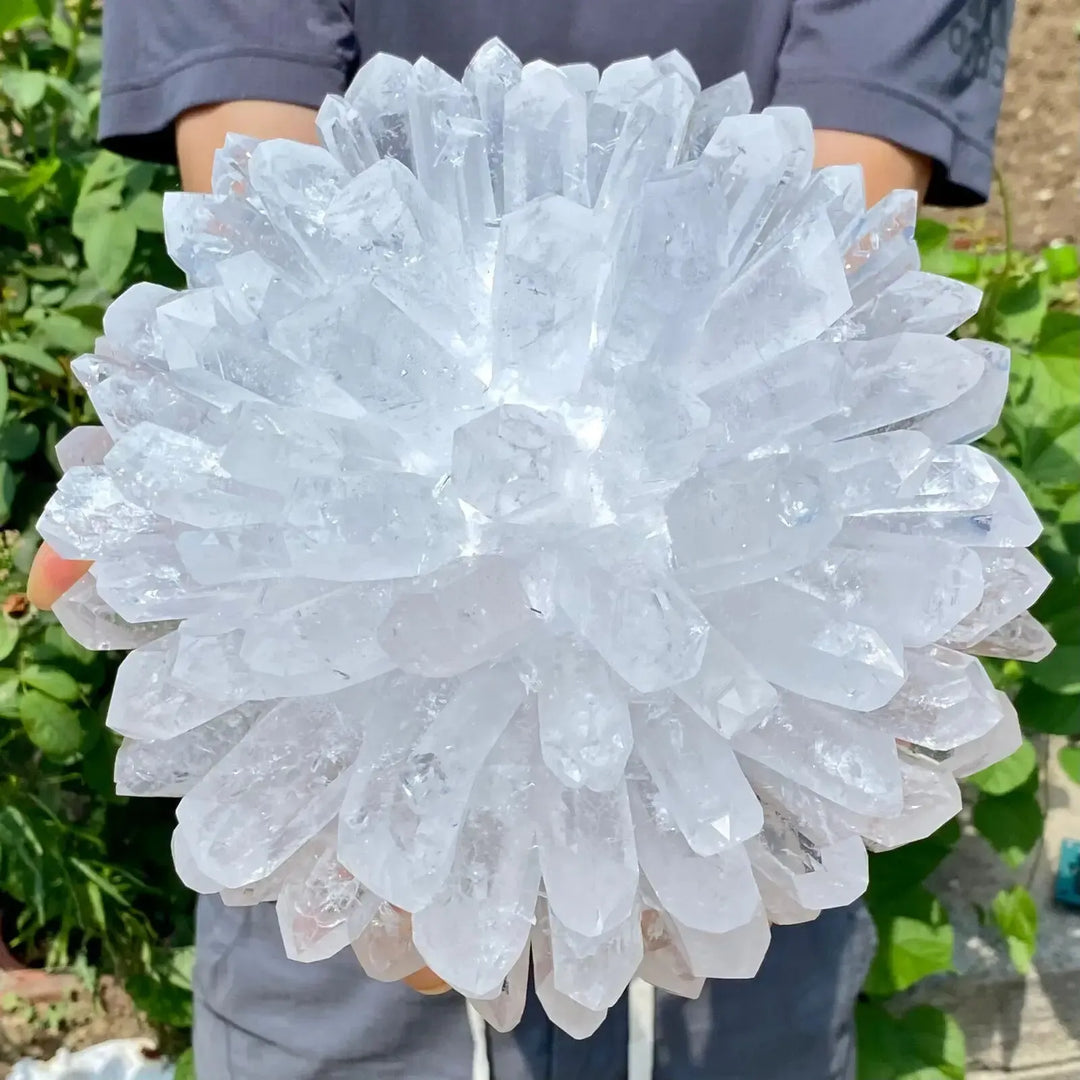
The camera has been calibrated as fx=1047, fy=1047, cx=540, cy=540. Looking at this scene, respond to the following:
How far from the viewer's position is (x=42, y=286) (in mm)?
715

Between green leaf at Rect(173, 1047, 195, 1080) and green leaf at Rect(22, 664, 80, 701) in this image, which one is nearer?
green leaf at Rect(22, 664, 80, 701)

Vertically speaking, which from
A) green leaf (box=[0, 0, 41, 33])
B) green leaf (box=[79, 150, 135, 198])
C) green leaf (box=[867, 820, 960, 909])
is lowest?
green leaf (box=[867, 820, 960, 909])

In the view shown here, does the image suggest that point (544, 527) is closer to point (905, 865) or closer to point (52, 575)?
point (52, 575)

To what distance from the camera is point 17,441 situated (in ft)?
2.19

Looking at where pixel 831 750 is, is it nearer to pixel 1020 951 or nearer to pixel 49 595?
pixel 49 595

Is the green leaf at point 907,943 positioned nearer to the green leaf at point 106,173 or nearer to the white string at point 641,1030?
the white string at point 641,1030

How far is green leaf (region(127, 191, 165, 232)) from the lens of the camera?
626mm

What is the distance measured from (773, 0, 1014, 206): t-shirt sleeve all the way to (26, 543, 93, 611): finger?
0.39m

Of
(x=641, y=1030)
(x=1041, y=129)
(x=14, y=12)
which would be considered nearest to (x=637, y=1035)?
(x=641, y=1030)

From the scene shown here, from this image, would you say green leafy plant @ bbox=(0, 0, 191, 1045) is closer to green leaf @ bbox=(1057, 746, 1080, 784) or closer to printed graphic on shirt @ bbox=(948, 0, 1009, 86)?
printed graphic on shirt @ bbox=(948, 0, 1009, 86)

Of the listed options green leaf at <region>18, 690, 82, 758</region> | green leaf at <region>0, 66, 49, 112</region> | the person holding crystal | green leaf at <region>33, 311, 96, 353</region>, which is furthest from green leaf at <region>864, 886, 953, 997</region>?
green leaf at <region>0, 66, 49, 112</region>

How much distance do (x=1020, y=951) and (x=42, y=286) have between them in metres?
0.88

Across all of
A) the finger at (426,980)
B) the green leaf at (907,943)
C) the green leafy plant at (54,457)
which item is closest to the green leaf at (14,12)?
the green leafy plant at (54,457)

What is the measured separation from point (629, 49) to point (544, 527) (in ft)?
1.21
